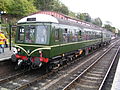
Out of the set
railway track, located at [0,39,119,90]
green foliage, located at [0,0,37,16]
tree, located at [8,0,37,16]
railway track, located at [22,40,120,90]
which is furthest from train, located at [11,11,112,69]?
tree, located at [8,0,37,16]

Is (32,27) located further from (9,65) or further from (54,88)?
(54,88)

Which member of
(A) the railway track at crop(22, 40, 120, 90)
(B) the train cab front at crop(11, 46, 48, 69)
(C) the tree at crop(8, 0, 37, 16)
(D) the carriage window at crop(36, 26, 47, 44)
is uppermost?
(C) the tree at crop(8, 0, 37, 16)

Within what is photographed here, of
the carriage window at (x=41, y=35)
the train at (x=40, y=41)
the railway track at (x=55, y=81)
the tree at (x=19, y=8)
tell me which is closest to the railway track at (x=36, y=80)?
the railway track at (x=55, y=81)

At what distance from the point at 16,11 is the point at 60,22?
69.2 ft

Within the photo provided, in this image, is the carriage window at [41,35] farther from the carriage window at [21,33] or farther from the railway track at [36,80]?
the railway track at [36,80]

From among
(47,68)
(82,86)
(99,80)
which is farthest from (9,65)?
(99,80)

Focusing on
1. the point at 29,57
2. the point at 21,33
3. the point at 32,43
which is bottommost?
the point at 29,57

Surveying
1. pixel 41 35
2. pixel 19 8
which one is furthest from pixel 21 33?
pixel 19 8

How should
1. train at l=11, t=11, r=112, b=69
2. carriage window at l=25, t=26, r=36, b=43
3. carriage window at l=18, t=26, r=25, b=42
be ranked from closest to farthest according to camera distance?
1. train at l=11, t=11, r=112, b=69
2. carriage window at l=25, t=26, r=36, b=43
3. carriage window at l=18, t=26, r=25, b=42

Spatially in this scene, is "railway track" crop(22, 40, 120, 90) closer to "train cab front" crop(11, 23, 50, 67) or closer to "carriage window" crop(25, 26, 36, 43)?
"train cab front" crop(11, 23, 50, 67)

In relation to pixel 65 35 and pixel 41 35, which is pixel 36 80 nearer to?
pixel 41 35

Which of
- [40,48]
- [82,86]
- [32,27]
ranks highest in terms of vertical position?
[32,27]

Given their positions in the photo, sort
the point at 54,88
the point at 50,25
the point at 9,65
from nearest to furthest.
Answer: the point at 54,88
the point at 50,25
the point at 9,65

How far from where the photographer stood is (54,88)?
7695 mm
